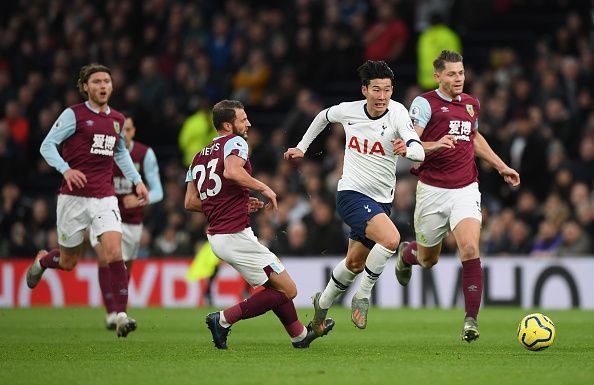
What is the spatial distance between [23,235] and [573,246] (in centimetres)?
928

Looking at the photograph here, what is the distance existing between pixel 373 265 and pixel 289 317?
97cm

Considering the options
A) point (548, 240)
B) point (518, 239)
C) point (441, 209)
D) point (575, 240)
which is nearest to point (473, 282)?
point (441, 209)

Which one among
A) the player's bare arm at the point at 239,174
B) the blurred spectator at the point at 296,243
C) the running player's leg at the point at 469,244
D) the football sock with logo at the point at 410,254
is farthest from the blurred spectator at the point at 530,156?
the player's bare arm at the point at 239,174

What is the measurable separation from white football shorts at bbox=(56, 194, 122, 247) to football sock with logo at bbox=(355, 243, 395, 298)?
2.72 meters

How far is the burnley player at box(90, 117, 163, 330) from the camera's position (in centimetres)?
1295

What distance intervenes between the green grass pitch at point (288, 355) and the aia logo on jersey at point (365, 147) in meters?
1.78

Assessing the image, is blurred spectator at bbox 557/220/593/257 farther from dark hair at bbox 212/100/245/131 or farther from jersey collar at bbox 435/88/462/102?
dark hair at bbox 212/100/245/131

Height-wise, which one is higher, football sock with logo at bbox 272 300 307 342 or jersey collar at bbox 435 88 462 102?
jersey collar at bbox 435 88 462 102

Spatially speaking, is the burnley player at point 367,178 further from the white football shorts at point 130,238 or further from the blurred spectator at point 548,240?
the blurred spectator at point 548,240

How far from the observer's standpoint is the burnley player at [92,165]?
11.4 metres

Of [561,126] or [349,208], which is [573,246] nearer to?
[561,126]

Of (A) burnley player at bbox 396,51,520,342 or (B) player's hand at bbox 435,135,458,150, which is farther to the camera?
(A) burnley player at bbox 396,51,520,342

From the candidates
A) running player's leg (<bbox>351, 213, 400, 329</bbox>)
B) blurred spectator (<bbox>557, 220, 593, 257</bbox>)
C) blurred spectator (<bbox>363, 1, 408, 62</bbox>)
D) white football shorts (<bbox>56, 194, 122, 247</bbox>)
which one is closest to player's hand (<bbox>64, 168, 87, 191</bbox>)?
white football shorts (<bbox>56, 194, 122, 247</bbox>)

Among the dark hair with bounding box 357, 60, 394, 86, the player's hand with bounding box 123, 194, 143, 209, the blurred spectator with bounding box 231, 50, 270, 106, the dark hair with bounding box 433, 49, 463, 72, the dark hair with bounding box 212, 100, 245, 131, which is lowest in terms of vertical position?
the player's hand with bounding box 123, 194, 143, 209
